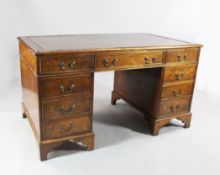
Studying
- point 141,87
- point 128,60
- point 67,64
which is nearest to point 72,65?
point 67,64

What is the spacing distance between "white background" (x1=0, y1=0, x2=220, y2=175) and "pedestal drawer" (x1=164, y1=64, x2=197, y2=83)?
0.47m

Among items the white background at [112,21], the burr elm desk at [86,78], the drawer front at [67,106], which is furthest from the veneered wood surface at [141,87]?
the white background at [112,21]

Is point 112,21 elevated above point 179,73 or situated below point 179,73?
above

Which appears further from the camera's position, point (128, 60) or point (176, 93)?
point (176, 93)

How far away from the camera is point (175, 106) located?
8.07 ft

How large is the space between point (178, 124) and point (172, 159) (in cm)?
61

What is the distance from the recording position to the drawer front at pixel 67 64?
179 centimetres

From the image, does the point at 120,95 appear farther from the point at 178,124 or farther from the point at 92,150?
the point at 92,150

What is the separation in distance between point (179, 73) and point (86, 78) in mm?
822

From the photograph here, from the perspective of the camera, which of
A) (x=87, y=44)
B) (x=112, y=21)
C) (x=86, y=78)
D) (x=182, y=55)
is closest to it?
(x=86, y=78)

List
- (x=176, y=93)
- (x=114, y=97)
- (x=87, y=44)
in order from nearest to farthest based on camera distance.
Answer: (x=87, y=44), (x=176, y=93), (x=114, y=97)

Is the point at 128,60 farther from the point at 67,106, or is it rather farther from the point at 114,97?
the point at 114,97

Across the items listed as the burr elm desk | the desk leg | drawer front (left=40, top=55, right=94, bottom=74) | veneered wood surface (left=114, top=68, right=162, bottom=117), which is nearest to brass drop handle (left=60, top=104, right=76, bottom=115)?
the burr elm desk

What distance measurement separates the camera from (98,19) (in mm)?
3422
